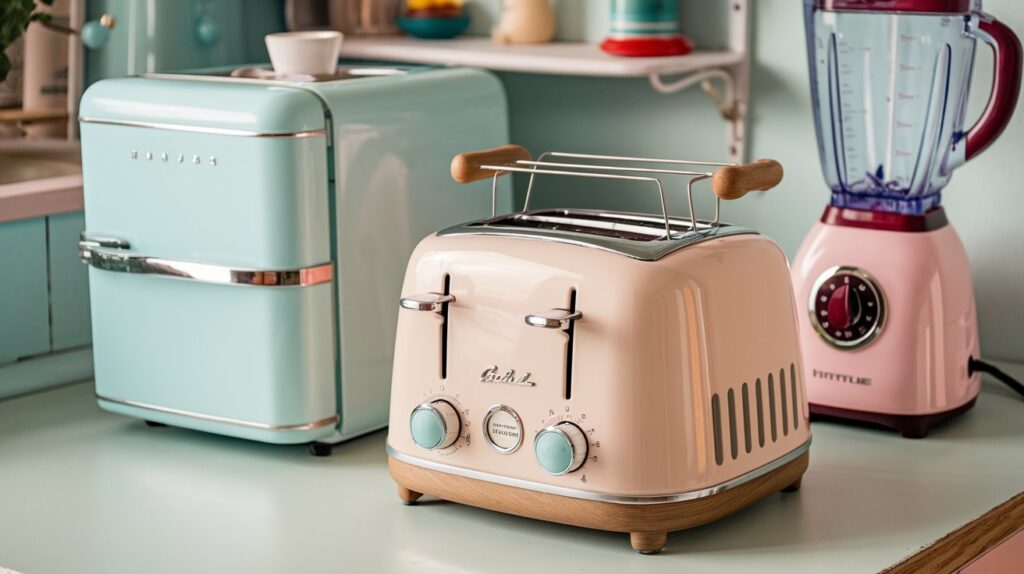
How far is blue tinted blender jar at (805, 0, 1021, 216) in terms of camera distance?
52.0 inches

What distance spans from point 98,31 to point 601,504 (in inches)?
37.2

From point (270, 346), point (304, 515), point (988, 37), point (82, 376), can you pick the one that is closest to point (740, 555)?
point (304, 515)

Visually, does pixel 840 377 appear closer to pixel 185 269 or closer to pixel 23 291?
pixel 185 269

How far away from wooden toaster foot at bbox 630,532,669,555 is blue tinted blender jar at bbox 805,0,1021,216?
1.53 feet

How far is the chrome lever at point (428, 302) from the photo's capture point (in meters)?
1.10

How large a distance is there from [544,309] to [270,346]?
0.33m

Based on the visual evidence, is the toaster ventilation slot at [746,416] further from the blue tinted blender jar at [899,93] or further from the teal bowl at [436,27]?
the teal bowl at [436,27]

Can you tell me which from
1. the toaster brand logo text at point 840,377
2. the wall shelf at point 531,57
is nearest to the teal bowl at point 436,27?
the wall shelf at point 531,57

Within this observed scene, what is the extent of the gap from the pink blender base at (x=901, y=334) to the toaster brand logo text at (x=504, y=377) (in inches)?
16.4

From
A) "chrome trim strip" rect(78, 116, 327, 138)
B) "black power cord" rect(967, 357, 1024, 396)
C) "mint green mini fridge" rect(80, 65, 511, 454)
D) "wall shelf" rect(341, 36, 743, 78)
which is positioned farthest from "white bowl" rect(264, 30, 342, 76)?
"black power cord" rect(967, 357, 1024, 396)

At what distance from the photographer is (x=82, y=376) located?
1.56 m

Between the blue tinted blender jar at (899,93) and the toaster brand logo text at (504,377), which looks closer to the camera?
the toaster brand logo text at (504,377)

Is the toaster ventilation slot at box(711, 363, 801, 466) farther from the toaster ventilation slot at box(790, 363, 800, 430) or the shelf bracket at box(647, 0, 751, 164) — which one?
the shelf bracket at box(647, 0, 751, 164)

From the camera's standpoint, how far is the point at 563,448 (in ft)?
3.38
